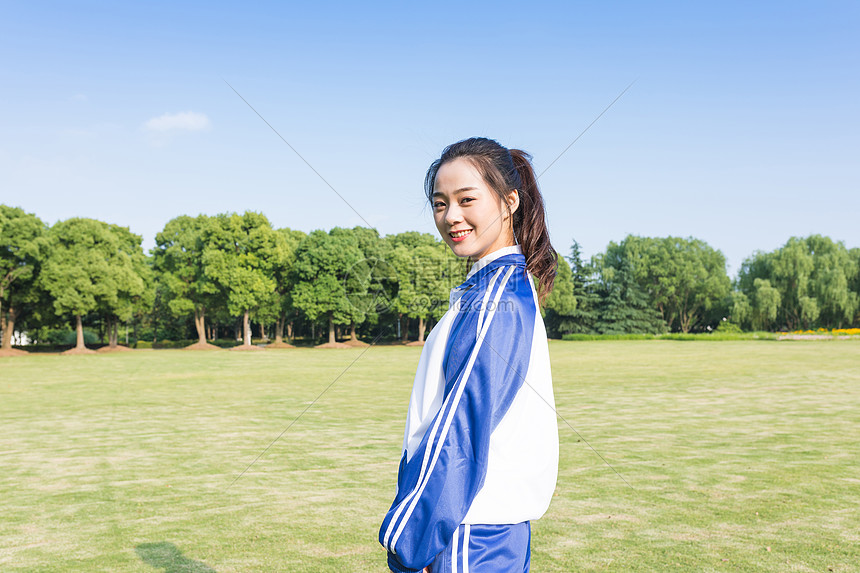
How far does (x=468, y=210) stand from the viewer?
6.91 feet

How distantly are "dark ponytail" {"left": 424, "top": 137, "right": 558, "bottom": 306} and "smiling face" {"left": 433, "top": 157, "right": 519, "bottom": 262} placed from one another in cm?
3

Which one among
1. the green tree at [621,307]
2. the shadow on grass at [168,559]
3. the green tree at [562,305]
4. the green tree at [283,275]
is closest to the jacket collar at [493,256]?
the shadow on grass at [168,559]

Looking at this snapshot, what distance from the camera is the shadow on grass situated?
488 cm

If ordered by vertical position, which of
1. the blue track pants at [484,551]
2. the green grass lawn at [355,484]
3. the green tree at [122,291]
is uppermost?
the green tree at [122,291]

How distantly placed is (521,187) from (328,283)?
51437 millimetres

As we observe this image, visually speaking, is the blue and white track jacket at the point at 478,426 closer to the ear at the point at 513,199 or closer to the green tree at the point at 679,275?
the ear at the point at 513,199

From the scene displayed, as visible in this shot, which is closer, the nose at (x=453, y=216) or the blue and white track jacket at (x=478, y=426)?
the blue and white track jacket at (x=478, y=426)

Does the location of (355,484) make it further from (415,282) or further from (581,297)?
(581,297)

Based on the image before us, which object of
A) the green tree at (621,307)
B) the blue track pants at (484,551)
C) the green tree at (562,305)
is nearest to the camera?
the blue track pants at (484,551)

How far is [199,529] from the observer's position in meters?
5.84

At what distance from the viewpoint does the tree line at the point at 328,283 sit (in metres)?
44.3

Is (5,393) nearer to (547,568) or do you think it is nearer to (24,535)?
(24,535)

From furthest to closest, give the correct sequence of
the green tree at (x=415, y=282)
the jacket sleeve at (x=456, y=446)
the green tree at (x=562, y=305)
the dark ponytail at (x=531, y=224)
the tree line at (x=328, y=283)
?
the green tree at (x=562, y=305) → the green tree at (x=415, y=282) → the tree line at (x=328, y=283) → the dark ponytail at (x=531, y=224) → the jacket sleeve at (x=456, y=446)

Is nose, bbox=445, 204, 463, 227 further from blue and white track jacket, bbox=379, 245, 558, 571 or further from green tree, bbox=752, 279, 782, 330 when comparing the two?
green tree, bbox=752, 279, 782, 330
